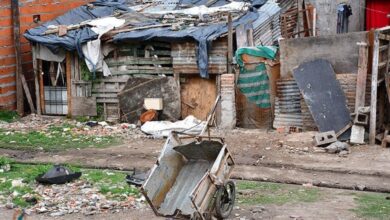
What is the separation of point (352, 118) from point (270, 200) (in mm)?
5201

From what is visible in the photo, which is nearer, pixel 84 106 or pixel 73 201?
pixel 73 201

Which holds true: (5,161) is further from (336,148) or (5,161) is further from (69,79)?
(336,148)

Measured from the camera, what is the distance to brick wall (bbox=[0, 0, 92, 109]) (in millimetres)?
19766

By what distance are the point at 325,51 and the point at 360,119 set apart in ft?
6.70

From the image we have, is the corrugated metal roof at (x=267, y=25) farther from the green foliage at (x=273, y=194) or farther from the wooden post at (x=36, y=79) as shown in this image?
the green foliage at (x=273, y=194)

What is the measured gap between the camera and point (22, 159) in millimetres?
15016

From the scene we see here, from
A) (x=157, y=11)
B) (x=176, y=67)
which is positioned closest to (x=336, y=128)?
(x=176, y=67)

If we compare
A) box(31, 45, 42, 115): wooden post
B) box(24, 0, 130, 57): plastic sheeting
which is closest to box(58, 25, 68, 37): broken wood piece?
box(24, 0, 130, 57): plastic sheeting

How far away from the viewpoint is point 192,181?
10.2 metres

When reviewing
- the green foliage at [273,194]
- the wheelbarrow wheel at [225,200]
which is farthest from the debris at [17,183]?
the wheelbarrow wheel at [225,200]

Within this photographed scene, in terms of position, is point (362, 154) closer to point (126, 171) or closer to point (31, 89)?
point (126, 171)

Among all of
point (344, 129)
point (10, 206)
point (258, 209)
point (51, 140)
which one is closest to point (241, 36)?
point (344, 129)

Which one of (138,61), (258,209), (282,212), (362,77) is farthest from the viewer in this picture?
(138,61)

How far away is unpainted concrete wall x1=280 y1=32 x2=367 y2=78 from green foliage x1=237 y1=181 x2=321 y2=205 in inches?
199
